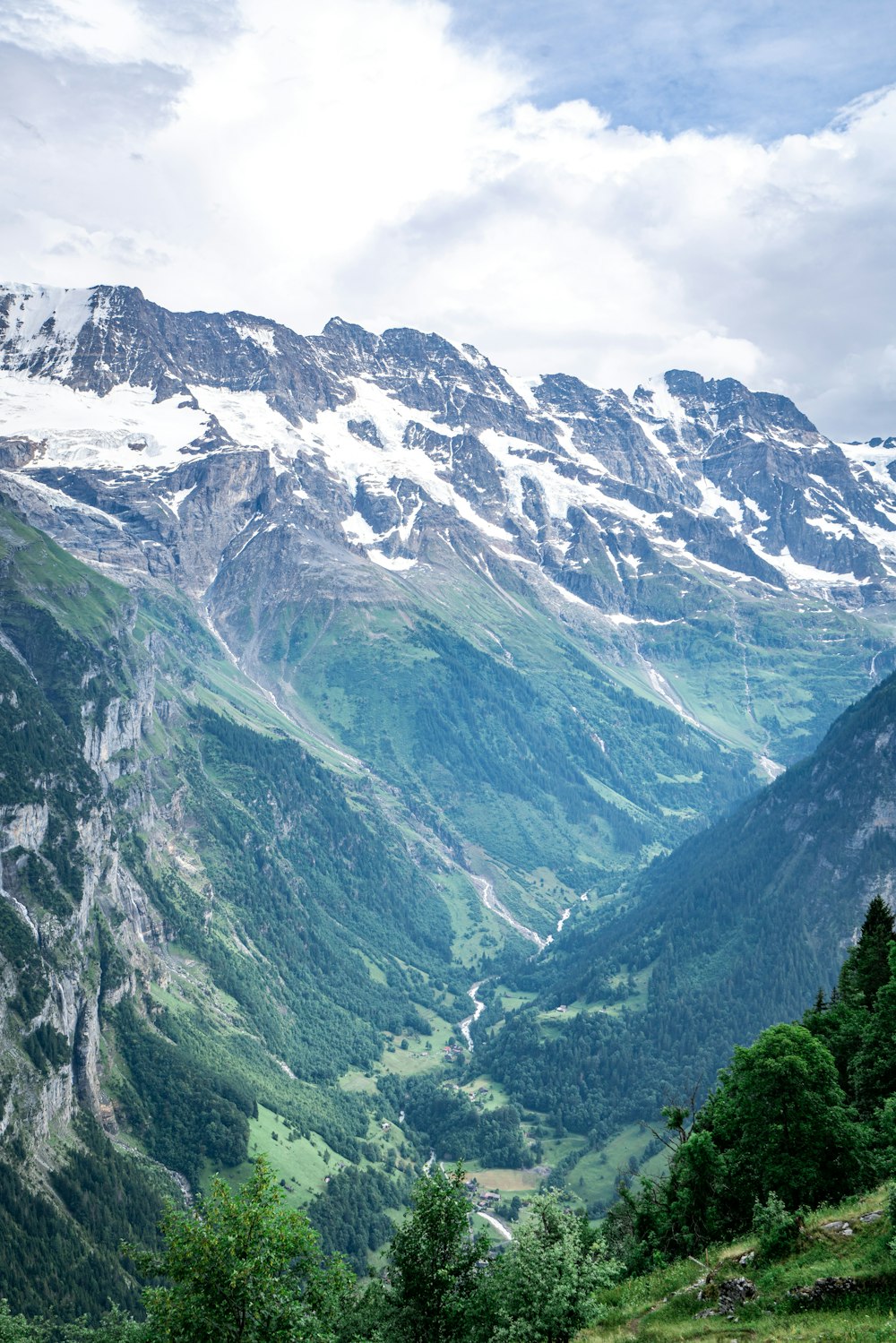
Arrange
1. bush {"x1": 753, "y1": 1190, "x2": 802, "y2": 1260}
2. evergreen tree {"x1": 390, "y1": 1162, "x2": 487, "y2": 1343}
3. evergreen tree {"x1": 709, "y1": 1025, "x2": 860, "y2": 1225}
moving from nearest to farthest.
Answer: bush {"x1": 753, "y1": 1190, "x2": 802, "y2": 1260} < evergreen tree {"x1": 390, "y1": 1162, "x2": 487, "y2": 1343} < evergreen tree {"x1": 709, "y1": 1025, "x2": 860, "y2": 1225}

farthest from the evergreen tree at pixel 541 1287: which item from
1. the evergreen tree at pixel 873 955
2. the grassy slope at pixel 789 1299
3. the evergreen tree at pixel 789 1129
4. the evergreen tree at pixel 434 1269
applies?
the evergreen tree at pixel 873 955

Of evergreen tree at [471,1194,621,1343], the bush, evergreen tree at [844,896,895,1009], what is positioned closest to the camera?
evergreen tree at [471,1194,621,1343]

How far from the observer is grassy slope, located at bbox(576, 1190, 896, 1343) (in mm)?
40562

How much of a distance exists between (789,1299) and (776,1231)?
19.0 ft

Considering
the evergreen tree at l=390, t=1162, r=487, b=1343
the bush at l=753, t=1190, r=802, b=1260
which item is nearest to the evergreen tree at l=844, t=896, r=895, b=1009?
the bush at l=753, t=1190, r=802, b=1260

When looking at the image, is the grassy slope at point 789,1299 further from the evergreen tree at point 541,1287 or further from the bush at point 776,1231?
the evergreen tree at point 541,1287

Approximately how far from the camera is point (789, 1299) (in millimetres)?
43719

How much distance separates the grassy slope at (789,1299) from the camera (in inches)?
1597

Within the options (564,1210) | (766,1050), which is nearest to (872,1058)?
(766,1050)

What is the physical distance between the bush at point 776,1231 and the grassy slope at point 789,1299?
1.96 feet

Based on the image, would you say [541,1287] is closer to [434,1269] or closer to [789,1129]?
[434,1269]

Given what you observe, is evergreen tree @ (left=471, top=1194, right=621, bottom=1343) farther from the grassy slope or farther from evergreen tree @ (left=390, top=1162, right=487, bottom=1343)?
evergreen tree @ (left=390, top=1162, right=487, bottom=1343)

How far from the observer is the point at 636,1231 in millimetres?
78250

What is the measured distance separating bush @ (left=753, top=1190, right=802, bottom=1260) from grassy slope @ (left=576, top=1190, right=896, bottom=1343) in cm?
60
